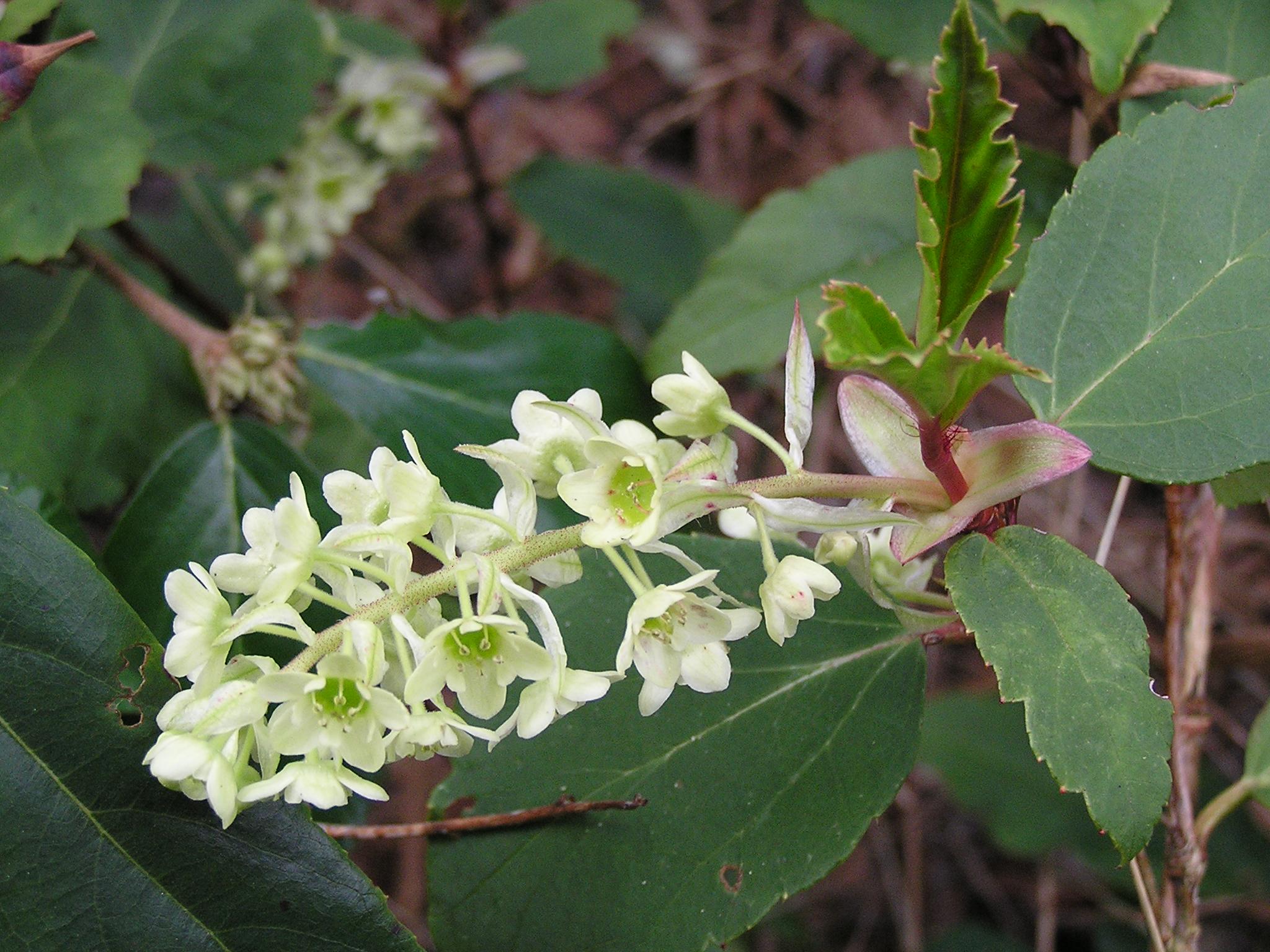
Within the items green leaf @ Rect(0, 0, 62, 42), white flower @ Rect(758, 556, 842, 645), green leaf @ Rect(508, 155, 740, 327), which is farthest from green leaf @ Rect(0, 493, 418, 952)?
green leaf @ Rect(508, 155, 740, 327)

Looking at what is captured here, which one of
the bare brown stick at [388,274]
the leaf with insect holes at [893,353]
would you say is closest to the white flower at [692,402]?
the leaf with insect holes at [893,353]

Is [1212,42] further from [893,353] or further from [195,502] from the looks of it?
[195,502]

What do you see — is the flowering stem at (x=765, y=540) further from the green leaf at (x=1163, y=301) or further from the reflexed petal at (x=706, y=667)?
the green leaf at (x=1163, y=301)

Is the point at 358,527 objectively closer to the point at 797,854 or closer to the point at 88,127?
the point at 797,854

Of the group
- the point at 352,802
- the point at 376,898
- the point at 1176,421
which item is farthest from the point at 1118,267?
the point at 352,802

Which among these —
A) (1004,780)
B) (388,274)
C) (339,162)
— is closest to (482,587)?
(339,162)

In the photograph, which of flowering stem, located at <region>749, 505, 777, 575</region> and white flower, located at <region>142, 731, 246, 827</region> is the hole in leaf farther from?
flowering stem, located at <region>749, 505, 777, 575</region>

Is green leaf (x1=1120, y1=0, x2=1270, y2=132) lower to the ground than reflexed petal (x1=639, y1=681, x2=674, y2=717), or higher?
higher
